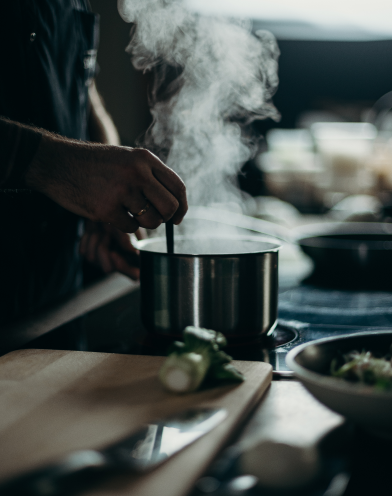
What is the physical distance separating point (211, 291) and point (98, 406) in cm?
29

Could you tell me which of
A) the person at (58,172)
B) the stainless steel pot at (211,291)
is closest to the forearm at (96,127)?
the person at (58,172)

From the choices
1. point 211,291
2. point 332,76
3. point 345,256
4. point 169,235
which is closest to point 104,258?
point 169,235

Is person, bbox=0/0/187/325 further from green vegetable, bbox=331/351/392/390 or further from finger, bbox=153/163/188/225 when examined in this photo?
green vegetable, bbox=331/351/392/390

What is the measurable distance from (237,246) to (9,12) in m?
0.77

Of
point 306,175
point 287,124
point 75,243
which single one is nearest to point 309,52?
point 287,124

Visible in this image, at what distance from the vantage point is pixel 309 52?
5715mm

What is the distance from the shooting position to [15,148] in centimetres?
89

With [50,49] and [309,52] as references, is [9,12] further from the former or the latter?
[309,52]

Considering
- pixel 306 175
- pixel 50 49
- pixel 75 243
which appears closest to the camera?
pixel 50 49

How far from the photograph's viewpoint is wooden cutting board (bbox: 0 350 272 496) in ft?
1.74

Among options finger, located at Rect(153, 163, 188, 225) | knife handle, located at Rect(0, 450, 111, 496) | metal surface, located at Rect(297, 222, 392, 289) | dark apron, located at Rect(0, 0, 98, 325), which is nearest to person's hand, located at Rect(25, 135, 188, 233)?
finger, located at Rect(153, 163, 188, 225)

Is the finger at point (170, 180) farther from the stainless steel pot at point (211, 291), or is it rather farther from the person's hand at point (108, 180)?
the stainless steel pot at point (211, 291)

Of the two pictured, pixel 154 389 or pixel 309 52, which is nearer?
pixel 154 389

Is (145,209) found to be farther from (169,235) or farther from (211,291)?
(211,291)
